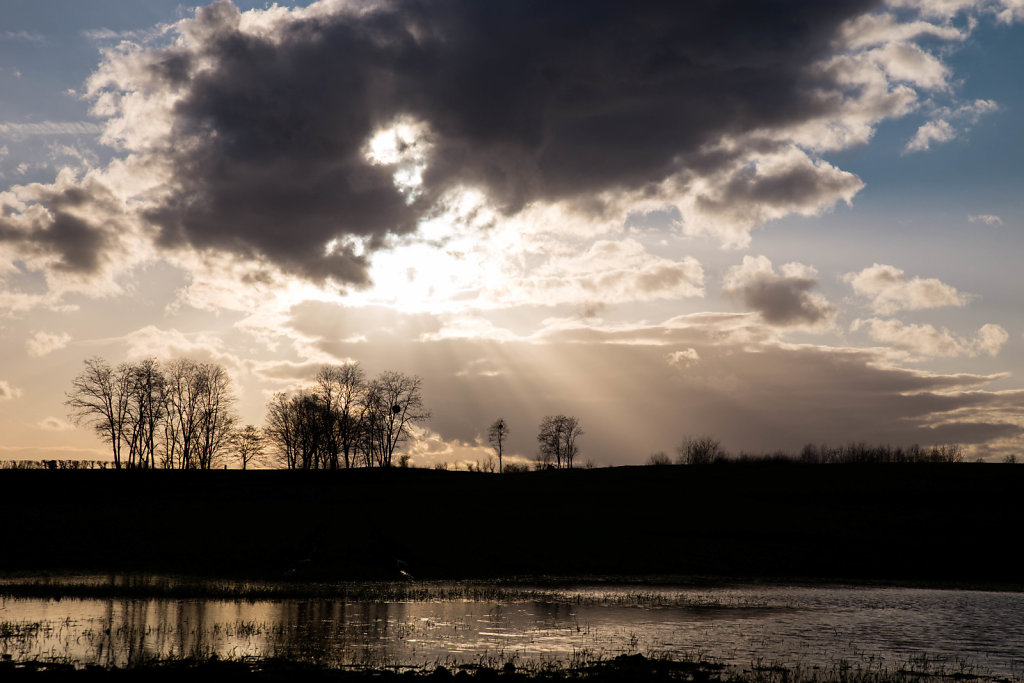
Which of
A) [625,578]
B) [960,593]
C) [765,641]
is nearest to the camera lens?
[765,641]

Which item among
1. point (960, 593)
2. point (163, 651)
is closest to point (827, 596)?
point (960, 593)

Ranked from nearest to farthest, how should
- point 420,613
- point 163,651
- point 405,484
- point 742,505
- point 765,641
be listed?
point 163,651
point 765,641
point 420,613
point 742,505
point 405,484

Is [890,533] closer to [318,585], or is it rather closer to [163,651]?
[318,585]

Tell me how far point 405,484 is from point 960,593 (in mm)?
65630

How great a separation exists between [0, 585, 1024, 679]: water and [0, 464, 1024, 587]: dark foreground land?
526 inches

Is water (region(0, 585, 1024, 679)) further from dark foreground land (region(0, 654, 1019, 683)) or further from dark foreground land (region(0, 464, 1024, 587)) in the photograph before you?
dark foreground land (region(0, 464, 1024, 587))

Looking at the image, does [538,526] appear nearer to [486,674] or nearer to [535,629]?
[535,629]

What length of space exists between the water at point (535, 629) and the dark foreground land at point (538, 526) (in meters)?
13.4

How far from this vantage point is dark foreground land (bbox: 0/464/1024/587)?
51125mm

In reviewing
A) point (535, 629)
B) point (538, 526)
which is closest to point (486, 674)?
point (535, 629)

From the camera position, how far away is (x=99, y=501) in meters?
74.6

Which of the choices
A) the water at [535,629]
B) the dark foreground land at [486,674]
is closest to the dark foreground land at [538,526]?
the water at [535,629]

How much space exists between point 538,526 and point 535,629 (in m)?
36.4

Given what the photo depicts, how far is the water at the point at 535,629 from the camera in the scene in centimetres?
2206
